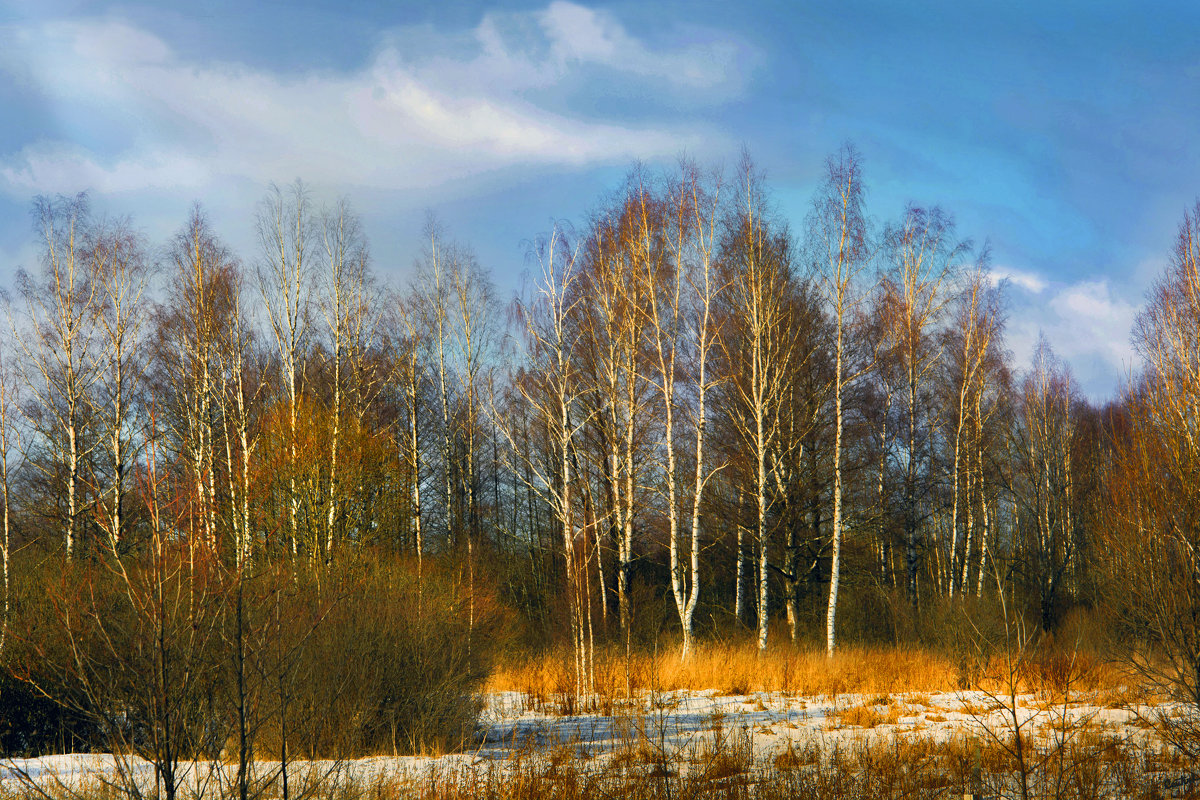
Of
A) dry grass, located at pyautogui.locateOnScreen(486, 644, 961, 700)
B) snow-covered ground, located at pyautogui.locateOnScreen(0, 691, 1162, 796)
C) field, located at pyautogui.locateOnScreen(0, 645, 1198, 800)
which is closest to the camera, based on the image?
→ field, located at pyautogui.locateOnScreen(0, 645, 1198, 800)

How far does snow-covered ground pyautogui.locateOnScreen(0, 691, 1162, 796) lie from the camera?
7500 millimetres

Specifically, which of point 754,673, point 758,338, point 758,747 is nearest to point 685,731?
point 758,747

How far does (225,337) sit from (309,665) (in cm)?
1577

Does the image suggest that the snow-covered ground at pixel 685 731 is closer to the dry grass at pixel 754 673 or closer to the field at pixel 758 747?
the field at pixel 758 747

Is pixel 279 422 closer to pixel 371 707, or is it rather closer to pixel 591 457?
pixel 591 457

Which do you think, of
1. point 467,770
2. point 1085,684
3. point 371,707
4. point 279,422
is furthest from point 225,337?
point 1085,684

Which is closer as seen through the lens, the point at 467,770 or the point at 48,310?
the point at 467,770

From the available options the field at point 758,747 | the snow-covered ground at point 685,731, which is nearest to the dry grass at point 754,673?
the field at point 758,747

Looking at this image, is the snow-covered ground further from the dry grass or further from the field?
the dry grass

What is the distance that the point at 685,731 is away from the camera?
1001 centimetres

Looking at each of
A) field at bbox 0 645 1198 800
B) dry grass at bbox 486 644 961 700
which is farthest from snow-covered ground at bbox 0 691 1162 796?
dry grass at bbox 486 644 961 700

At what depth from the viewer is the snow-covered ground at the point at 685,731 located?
295 inches

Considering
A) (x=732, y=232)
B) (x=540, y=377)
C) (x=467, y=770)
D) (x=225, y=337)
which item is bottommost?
(x=467, y=770)

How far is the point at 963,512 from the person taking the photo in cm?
2919
